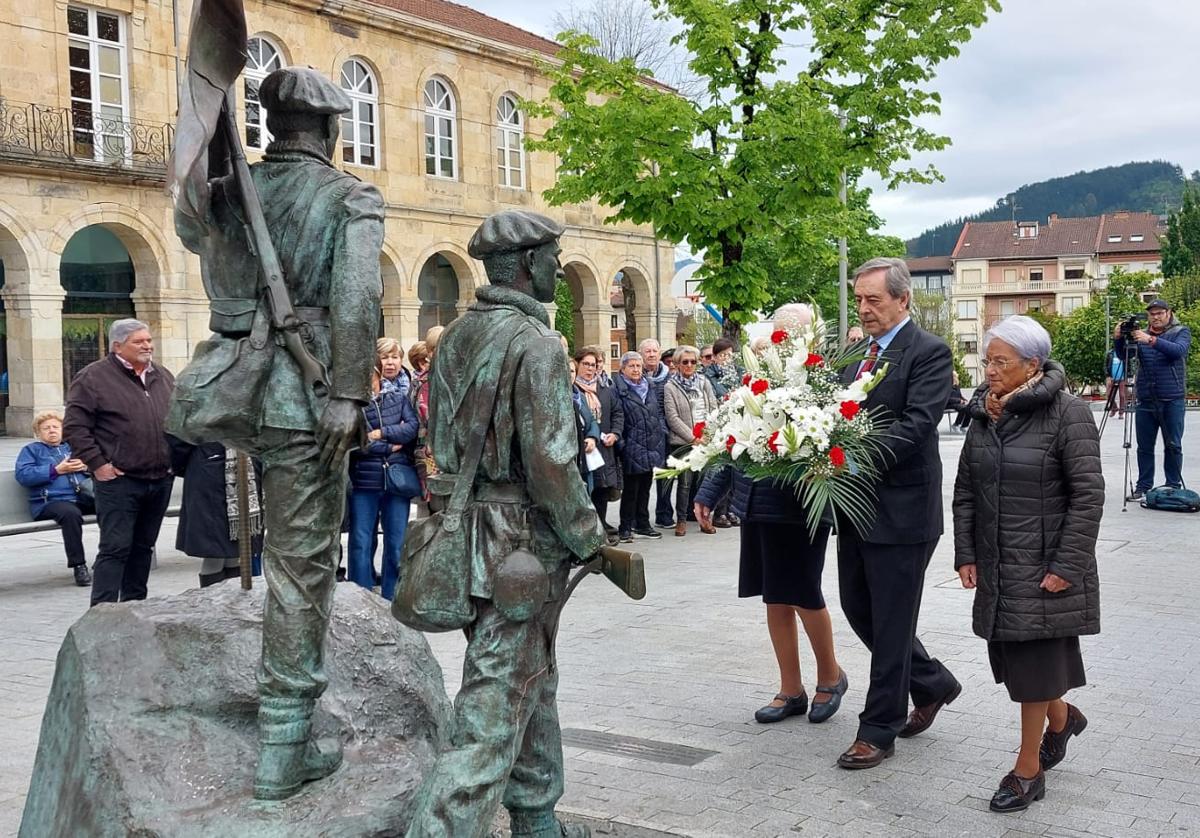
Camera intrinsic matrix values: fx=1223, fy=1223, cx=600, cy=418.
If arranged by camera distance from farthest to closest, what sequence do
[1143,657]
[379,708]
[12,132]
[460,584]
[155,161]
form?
[155,161], [12,132], [1143,657], [379,708], [460,584]

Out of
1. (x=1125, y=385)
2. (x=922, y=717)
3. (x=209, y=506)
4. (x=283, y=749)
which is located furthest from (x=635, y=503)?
(x=283, y=749)

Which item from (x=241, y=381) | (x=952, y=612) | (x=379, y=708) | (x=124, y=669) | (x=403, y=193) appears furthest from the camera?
(x=403, y=193)

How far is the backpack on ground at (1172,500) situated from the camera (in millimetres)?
12895

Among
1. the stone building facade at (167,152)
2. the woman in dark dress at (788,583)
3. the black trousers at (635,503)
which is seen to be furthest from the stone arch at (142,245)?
the woman in dark dress at (788,583)

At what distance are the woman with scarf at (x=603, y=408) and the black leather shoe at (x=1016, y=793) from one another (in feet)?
22.3

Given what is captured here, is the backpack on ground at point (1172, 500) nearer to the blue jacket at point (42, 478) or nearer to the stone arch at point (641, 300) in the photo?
the blue jacket at point (42, 478)

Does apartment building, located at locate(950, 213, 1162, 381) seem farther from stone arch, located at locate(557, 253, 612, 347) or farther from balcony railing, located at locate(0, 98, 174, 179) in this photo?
balcony railing, located at locate(0, 98, 174, 179)

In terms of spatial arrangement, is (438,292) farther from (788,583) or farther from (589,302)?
(788,583)

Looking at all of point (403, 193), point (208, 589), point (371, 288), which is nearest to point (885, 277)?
point (371, 288)

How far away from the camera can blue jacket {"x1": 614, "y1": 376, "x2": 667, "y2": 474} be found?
472 inches

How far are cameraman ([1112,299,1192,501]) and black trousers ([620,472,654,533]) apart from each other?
5.47 metres

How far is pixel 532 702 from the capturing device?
3.76 metres

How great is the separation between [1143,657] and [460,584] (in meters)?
4.80

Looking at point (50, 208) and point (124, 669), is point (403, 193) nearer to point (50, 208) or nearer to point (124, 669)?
point (50, 208)
